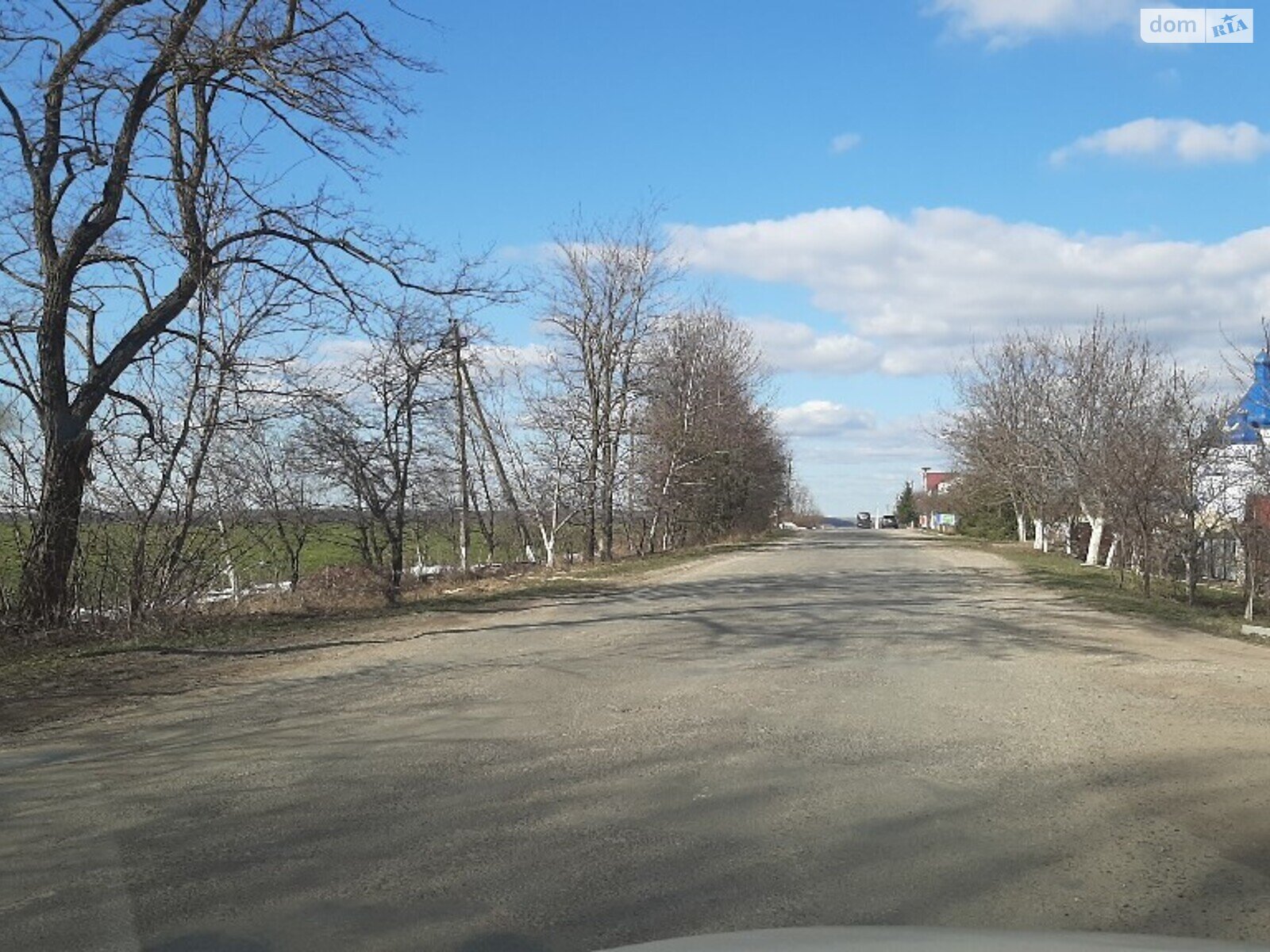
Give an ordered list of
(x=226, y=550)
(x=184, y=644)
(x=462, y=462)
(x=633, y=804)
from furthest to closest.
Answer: (x=462, y=462)
(x=226, y=550)
(x=184, y=644)
(x=633, y=804)

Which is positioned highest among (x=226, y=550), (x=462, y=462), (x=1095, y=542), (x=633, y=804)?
(x=462, y=462)

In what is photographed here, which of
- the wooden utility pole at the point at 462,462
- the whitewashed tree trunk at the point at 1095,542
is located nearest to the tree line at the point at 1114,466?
the whitewashed tree trunk at the point at 1095,542

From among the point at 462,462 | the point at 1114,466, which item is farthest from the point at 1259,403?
the point at 462,462

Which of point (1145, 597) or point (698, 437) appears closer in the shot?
point (1145, 597)

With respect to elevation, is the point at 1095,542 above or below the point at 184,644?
above

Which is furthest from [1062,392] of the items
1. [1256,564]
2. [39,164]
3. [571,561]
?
[39,164]

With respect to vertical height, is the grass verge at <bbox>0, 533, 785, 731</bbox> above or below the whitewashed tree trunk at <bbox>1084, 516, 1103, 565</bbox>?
below

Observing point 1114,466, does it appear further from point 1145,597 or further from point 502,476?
point 502,476

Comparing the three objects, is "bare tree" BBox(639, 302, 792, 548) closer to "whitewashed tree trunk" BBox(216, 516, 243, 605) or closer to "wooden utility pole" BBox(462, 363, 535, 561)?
"wooden utility pole" BBox(462, 363, 535, 561)

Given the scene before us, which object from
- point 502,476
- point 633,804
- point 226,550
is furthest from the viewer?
point 502,476

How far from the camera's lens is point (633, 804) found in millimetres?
6637

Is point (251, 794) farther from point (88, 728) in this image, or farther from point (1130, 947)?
point (1130, 947)

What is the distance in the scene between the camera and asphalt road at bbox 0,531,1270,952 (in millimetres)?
4914

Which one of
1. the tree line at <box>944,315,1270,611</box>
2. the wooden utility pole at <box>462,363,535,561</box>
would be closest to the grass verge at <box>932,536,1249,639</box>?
the tree line at <box>944,315,1270,611</box>
